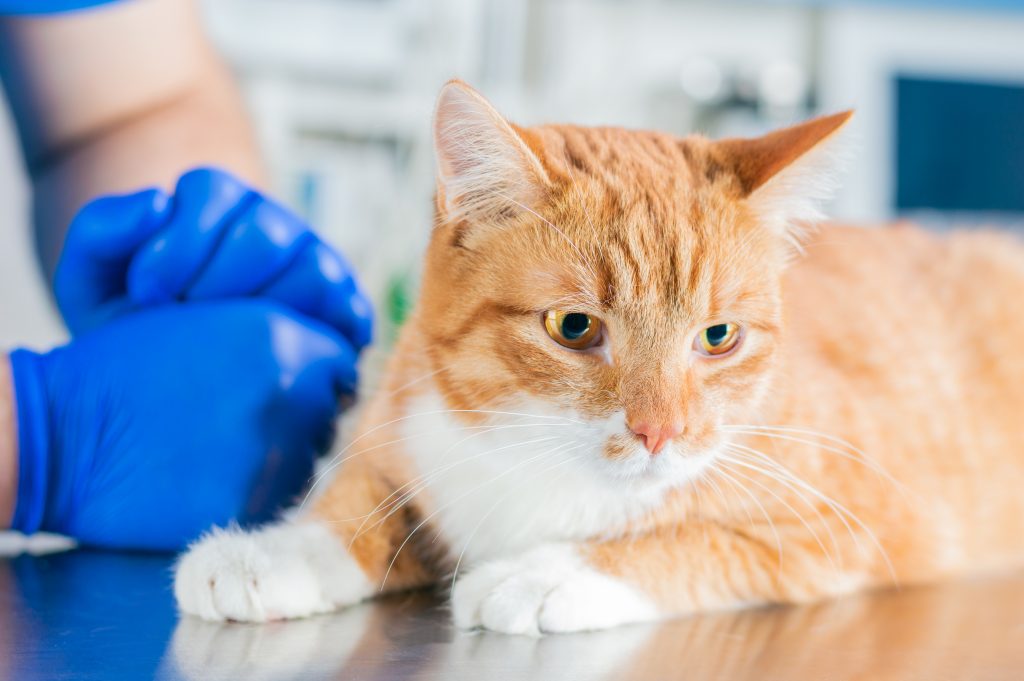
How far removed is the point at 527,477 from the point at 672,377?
0.27 m

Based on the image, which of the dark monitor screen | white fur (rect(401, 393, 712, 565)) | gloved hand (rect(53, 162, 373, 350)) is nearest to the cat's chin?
white fur (rect(401, 393, 712, 565))

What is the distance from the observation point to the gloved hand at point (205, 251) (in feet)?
5.17

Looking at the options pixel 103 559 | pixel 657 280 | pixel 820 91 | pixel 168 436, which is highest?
pixel 820 91

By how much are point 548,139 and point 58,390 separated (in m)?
0.90

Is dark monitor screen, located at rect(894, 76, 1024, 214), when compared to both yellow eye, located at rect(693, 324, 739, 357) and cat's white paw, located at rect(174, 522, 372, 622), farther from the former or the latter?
cat's white paw, located at rect(174, 522, 372, 622)

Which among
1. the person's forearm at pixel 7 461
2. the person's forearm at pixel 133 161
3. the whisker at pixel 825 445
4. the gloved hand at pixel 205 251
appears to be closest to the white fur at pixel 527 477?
the whisker at pixel 825 445

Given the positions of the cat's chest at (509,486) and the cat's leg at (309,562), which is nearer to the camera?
the cat's leg at (309,562)

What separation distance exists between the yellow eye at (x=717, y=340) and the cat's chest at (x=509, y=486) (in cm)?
22

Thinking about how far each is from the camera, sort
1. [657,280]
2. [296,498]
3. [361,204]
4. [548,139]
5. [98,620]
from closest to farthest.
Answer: [98,620] < [657,280] < [548,139] < [296,498] < [361,204]

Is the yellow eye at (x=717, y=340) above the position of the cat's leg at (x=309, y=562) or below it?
above

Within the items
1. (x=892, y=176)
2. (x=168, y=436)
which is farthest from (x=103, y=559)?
(x=892, y=176)

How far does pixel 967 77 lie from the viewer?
172 inches

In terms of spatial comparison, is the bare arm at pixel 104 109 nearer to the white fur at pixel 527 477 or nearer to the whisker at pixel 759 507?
the white fur at pixel 527 477

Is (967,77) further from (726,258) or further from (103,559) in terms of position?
(103,559)
